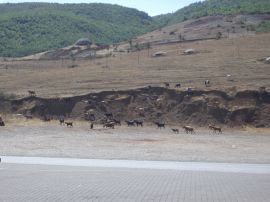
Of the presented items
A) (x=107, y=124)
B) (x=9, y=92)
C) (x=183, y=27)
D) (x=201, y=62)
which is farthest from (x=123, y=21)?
(x=107, y=124)

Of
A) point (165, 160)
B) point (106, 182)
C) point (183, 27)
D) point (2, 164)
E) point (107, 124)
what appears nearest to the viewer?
point (106, 182)

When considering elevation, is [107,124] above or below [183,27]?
below

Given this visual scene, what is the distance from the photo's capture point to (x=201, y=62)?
215ft

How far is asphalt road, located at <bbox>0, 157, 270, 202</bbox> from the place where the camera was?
12930 millimetres

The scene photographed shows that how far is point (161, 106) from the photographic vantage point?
4866 centimetres

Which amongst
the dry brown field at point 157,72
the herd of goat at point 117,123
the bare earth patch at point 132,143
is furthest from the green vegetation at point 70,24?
the bare earth patch at point 132,143

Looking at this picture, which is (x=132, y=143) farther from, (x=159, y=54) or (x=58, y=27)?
(x=58, y=27)

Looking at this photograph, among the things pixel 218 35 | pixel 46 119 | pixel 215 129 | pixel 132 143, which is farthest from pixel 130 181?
pixel 218 35

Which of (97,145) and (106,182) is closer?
(106,182)

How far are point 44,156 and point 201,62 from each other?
139ft

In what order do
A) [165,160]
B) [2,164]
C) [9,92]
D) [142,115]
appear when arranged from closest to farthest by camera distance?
[2,164]
[165,160]
[142,115]
[9,92]

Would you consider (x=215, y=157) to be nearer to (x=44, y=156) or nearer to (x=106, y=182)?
(x=44, y=156)

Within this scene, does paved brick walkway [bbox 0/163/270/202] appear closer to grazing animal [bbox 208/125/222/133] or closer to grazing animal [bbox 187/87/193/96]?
grazing animal [bbox 208/125/222/133]

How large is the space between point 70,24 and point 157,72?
84.5 m
